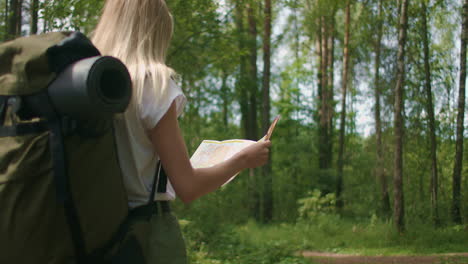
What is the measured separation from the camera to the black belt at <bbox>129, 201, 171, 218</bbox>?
1.43 m

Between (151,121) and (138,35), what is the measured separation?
0.30 meters

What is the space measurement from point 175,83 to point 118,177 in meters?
0.38

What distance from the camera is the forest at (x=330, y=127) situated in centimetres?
990

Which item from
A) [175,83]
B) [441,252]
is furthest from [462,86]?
[175,83]

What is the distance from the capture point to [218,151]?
198cm

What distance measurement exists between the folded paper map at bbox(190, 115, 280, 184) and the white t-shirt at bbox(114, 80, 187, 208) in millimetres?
421

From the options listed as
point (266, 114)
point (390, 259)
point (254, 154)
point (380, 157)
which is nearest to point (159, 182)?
point (254, 154)

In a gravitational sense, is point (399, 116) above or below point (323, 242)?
above

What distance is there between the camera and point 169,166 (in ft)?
4.78

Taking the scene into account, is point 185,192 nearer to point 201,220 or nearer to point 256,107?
point 201,220

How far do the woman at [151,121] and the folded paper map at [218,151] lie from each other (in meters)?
0.32

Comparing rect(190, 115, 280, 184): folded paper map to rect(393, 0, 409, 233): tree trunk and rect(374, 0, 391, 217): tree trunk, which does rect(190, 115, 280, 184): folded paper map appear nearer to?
rect(393, 0, 409, 233): tree trunk

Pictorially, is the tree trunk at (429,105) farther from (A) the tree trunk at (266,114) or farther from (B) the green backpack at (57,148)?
(B) the green backpack at (57,148)

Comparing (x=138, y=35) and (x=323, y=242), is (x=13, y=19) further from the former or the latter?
(x=323, y=242)
